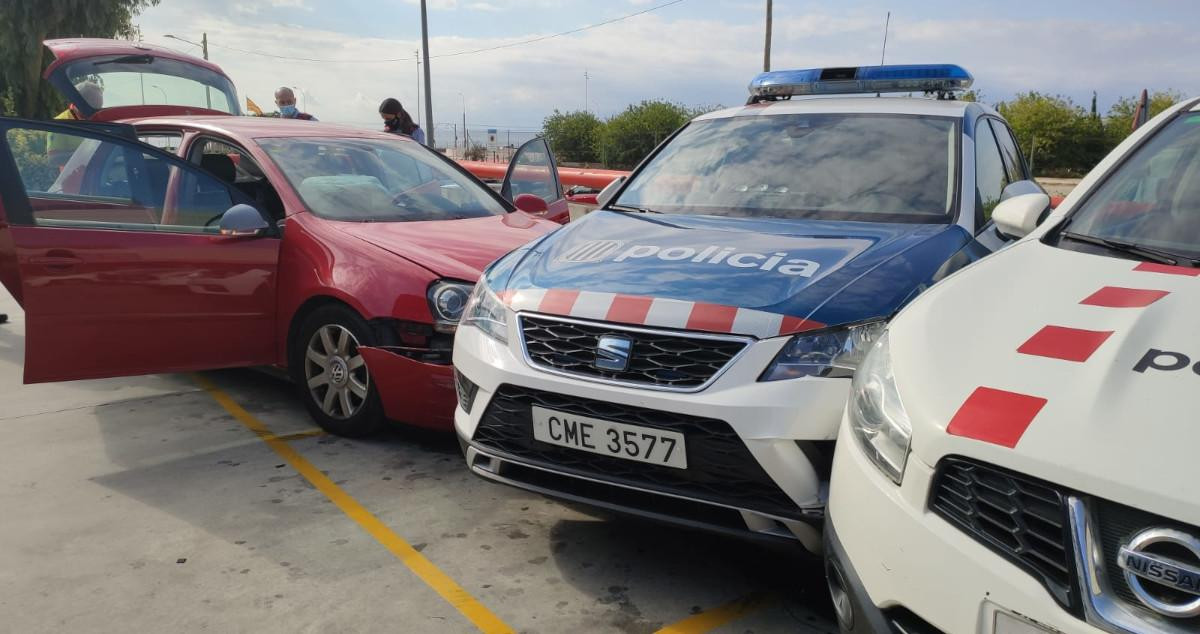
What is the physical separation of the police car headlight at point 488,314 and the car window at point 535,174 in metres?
3.13

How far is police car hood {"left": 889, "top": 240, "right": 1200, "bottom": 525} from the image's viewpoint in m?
1.50

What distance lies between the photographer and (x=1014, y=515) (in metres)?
1.60

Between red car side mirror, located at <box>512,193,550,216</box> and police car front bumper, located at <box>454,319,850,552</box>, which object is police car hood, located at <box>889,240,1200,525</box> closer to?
police car front bumper, located at <box>454,319,850,552</box>

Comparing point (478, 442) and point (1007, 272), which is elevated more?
point (1007, 272)

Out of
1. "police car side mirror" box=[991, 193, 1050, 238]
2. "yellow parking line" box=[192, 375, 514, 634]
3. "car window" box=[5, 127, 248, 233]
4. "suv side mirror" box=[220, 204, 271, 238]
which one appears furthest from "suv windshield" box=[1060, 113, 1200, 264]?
"car window" box=[5, 127, 248, 233]

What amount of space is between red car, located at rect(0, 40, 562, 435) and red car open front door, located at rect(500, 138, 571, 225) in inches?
47.3

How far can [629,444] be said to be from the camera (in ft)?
8.88

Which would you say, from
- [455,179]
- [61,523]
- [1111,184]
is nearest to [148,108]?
[455,179]

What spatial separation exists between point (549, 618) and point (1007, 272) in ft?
5.24

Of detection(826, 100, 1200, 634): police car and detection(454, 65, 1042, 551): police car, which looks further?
detection(454, 65, 1042, 551): police car

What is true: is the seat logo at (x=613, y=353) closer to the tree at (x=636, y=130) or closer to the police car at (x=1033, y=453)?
the police car at (x=1033, y=453)

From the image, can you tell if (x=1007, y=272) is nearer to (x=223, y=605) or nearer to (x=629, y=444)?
(x=629, y=444)

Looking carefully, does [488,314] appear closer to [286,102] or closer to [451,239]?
[451,239]

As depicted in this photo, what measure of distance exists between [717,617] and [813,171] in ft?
6.04
